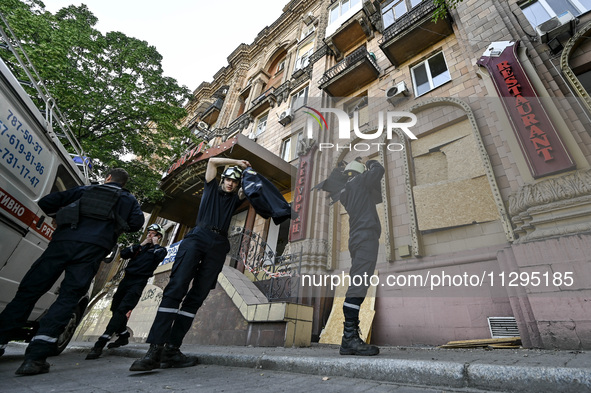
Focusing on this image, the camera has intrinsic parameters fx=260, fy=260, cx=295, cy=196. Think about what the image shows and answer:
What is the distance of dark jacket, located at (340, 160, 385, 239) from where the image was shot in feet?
11.9

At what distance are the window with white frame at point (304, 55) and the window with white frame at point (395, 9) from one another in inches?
189

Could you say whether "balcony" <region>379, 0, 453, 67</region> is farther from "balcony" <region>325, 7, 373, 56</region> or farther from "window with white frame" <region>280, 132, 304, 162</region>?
"window with white frame" <region>280, 132, 304, 162</region>

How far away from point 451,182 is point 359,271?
162 inches

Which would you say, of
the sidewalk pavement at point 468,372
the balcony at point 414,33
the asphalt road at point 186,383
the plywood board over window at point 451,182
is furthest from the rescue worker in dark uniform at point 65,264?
the balcony at point 414,33

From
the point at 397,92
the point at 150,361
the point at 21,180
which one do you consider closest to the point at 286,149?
Answer: the point at 397,92

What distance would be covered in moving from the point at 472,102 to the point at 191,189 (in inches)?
431

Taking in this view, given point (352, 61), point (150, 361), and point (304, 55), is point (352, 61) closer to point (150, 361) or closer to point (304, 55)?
point (304, 55)

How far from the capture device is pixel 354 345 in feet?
9.34

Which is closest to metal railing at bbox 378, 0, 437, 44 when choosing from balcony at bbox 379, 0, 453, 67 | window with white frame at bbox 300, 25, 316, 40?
balcony at bbox 379, 0, 453, 67

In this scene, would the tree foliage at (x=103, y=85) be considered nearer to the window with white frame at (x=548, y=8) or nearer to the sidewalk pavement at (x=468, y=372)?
the sidewalk pavement at (x=468, y=372)

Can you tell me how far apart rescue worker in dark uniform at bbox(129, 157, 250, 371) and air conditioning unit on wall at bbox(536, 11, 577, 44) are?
7811 millimetres

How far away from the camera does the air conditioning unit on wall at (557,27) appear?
19.3 ft

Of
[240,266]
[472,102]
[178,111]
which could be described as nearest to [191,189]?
[178,111]

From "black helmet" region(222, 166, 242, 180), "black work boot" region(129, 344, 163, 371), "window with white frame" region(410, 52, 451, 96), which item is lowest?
"black work boot" region(129, 344, 163, 371)
